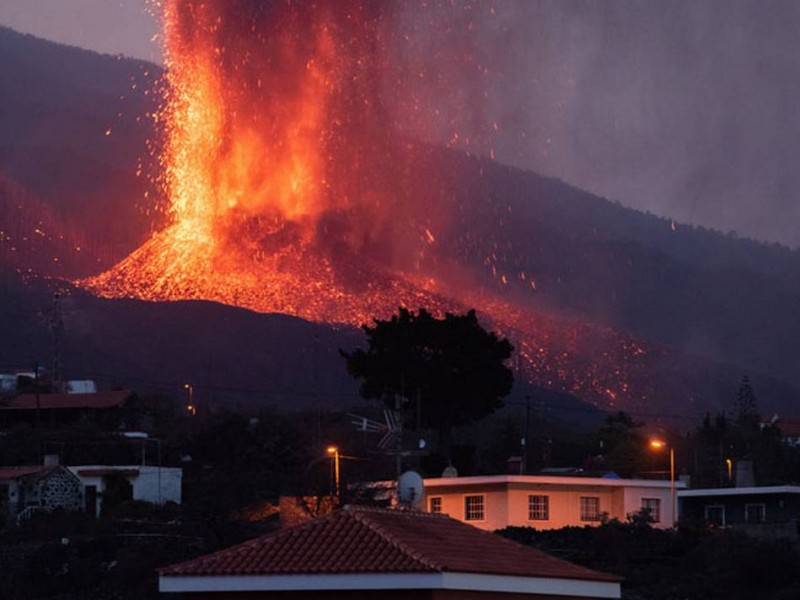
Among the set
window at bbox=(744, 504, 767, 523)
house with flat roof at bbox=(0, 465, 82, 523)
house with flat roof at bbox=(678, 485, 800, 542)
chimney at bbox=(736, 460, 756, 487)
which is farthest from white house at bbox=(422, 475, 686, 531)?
house with flat roof at bbox=(0, 465, 82, 523)

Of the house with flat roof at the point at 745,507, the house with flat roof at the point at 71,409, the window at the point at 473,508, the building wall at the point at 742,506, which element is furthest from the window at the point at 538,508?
the house with flat roof at the point at 71,409

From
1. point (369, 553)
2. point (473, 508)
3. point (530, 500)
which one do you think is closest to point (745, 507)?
point (530, 500)

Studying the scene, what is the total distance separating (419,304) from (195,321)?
31.7m

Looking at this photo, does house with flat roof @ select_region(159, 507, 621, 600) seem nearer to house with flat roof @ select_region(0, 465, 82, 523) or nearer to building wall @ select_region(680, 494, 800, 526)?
building wall @ select_region(680, 494, 800, 526)

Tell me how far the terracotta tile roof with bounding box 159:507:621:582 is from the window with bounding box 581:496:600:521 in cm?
4029

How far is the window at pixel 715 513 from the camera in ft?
253

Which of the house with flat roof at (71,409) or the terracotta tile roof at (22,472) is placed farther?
the house with flat roof at (71,409)

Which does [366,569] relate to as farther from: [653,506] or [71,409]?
[71,409]

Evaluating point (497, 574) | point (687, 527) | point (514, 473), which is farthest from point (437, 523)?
point (514, 473)

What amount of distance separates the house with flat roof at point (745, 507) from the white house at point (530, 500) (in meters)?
2.55

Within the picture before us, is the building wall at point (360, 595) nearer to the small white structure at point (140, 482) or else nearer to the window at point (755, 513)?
the window at point (755, 513)

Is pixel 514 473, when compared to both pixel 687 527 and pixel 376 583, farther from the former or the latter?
pixel 376 583

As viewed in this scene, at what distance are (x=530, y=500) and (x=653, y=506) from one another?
20.2 ft

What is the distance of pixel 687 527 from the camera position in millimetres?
72688
